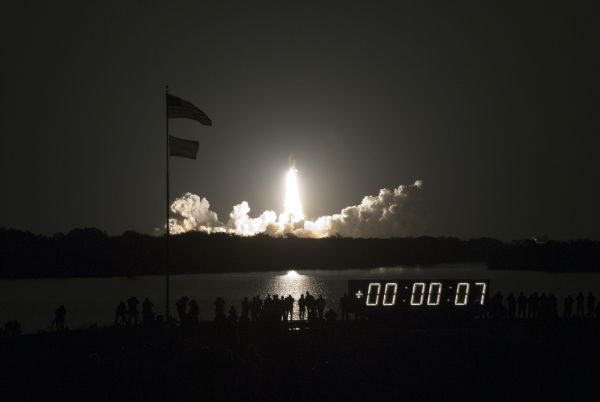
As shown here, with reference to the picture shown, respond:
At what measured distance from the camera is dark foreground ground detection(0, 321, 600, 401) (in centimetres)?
2983

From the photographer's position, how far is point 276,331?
135 ft

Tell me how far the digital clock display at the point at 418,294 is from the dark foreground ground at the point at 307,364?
120 centimetres

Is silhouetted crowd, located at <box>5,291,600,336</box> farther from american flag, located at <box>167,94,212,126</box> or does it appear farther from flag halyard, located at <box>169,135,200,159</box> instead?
american flag, located at <box>167,94,212,126</box>

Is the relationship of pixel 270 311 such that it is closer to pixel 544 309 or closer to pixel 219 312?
pixel 219 312

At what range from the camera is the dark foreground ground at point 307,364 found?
1174 inches

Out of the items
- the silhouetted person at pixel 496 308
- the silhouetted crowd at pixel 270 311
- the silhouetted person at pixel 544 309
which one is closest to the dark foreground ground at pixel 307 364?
the silhouetted crowd at pixel 270 311

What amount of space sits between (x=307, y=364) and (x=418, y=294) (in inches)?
559

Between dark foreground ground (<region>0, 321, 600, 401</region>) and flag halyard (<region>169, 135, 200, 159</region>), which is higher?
flag halyard (<region>169, 135, 200, 159</region>)

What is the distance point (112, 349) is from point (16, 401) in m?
10.2

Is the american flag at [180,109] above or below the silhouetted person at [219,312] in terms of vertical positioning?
above

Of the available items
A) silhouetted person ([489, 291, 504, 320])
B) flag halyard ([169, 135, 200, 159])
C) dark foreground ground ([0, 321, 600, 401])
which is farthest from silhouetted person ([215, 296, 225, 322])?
silhouetted person ([489, 291, 504, 320])

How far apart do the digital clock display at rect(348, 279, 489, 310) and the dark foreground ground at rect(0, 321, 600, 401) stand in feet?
3.92

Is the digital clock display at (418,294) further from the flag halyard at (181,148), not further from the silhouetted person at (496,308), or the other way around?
the flag halyard at (181,148)

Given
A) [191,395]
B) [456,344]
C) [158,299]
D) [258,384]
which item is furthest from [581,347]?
[158,299]
